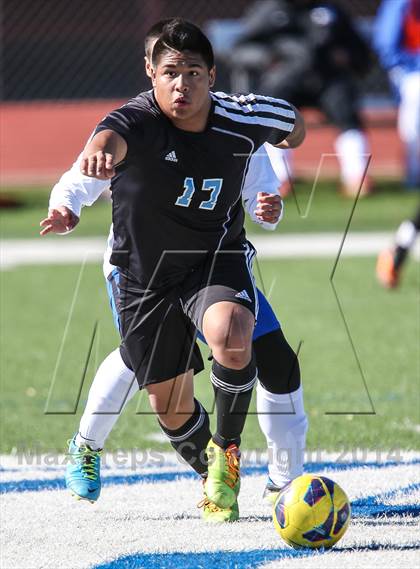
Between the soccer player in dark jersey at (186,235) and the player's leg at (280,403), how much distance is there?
0.19 meters

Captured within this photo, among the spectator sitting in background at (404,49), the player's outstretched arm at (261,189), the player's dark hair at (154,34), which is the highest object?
the player's dark hair at (154,34)

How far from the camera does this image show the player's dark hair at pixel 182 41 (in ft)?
13.4

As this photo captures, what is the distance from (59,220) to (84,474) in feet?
3.26

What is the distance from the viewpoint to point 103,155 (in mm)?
3822

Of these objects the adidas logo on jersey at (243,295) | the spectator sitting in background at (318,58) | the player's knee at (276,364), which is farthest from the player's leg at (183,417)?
the spectator sitting in background at (318,58)

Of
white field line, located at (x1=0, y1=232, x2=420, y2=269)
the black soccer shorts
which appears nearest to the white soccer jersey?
the black soccer shorts

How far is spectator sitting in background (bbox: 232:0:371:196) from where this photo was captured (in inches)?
520

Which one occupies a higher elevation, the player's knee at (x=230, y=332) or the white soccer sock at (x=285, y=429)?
the player's knee at (x=230, y=332)

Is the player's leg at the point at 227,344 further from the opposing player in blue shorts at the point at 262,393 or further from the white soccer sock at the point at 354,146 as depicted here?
the white soccer sock at the point at 354,146

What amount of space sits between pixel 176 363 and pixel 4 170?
40.6ft

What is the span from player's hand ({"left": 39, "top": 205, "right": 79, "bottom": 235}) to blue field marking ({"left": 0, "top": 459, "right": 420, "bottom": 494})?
122 cm

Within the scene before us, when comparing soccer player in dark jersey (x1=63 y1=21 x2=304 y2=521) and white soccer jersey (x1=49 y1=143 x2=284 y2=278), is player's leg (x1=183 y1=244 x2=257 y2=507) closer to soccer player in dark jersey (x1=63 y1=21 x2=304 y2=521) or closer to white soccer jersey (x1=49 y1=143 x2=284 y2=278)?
soccer player in dark jersey (x1=63 y1=21 x2=304 y2=521)

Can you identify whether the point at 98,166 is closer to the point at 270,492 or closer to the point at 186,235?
the point at 186,235

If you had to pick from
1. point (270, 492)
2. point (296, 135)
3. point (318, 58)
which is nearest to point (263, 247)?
point (318, 58)
